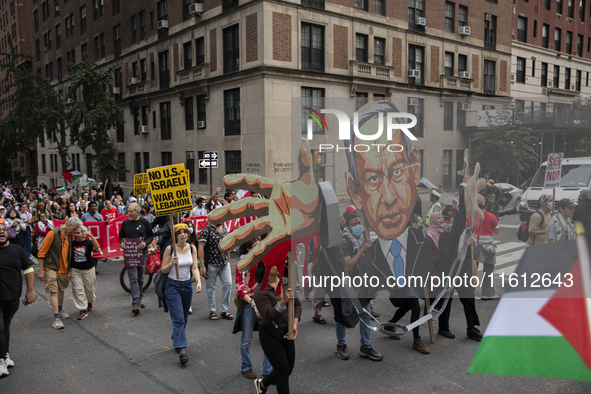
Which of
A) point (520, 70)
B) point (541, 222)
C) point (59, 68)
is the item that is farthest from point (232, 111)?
point (59, 68)

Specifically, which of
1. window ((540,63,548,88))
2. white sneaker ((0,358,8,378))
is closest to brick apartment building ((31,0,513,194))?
window ((540,63,548,88))

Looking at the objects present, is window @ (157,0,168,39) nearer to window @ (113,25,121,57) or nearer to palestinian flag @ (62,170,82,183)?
window @ (113,25,121,57)

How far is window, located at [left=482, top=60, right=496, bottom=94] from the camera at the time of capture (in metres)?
25.3

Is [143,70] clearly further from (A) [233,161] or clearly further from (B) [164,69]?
(A) [233,161]

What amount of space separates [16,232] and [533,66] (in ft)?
135

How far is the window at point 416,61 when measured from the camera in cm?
2683

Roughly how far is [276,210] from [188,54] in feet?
85.2

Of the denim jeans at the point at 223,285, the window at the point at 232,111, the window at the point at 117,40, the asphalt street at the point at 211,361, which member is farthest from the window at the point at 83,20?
the denim jeans at the point at 223,285

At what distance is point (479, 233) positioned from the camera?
624cm

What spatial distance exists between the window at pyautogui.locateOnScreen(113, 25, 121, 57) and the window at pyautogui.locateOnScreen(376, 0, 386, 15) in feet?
73.0

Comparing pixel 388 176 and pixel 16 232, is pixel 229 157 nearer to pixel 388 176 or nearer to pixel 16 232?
pixel 16 232

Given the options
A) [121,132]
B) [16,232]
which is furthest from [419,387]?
[121,132]

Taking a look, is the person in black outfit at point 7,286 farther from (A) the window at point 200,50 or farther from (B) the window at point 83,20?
(B) the window at point 83,20

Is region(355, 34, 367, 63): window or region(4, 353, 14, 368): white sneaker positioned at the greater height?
region(355, 34, 367, 63): window
